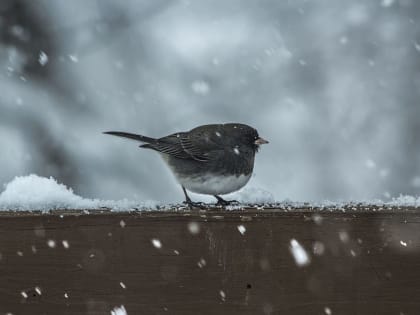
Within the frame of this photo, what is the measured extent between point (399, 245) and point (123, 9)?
3.78 metres

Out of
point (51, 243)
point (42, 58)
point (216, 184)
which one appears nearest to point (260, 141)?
point (216, 184)

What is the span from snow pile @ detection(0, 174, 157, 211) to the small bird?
0.93m

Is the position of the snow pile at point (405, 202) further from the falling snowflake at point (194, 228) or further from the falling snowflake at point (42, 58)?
the falling snowflake at point (42, 58)

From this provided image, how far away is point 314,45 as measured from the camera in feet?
17.8

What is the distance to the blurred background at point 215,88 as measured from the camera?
4707 millimetres

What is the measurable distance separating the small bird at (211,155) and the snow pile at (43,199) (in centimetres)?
93

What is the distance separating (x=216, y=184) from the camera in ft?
9.01

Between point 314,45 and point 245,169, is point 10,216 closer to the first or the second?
point 245,169

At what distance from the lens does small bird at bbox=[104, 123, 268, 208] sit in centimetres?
276

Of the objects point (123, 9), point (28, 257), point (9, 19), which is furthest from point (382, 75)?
point (28, 257)

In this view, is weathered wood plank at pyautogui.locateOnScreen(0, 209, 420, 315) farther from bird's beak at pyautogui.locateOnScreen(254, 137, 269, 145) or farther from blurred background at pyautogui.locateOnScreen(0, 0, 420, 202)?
blurred background at pyautogui.locateOnScreen(0, 0, 420, 202)

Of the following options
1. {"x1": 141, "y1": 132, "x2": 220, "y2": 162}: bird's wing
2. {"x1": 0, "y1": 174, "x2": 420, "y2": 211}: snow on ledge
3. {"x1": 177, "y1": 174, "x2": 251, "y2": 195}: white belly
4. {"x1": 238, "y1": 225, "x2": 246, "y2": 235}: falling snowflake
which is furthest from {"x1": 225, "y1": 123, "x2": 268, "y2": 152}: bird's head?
{"x1": 238, "y1": 225, "x2": 246, "y2": 235}: falling snowflake

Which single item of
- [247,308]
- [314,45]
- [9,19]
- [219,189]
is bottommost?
[247,308]

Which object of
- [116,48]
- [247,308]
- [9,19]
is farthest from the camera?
[116,48]
